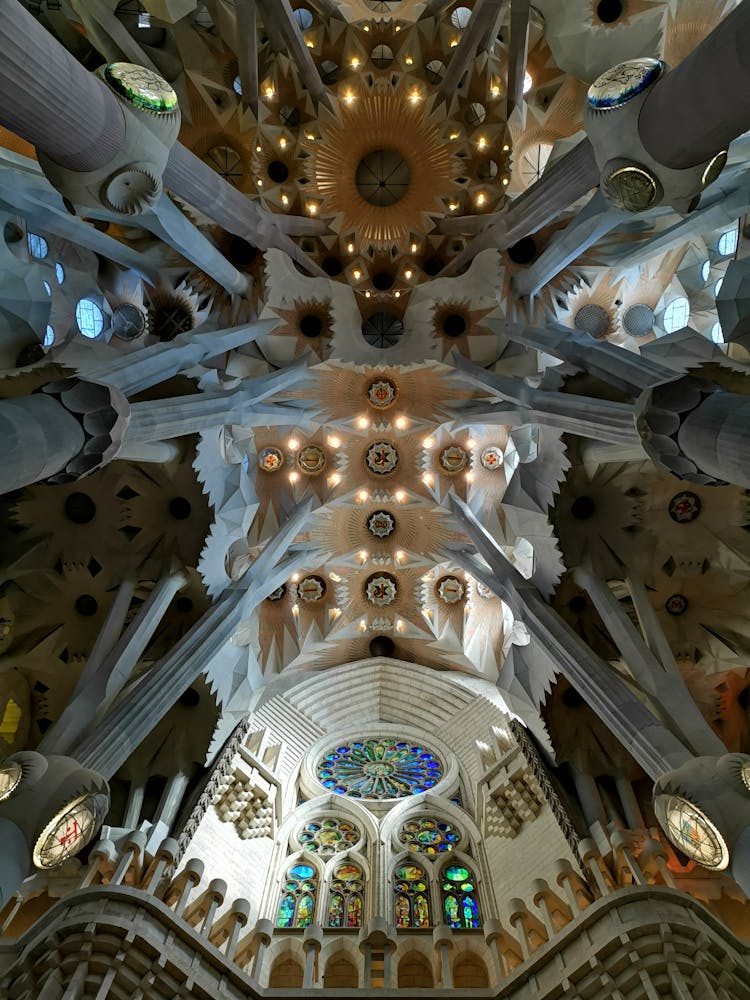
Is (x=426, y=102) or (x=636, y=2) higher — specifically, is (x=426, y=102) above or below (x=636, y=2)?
above

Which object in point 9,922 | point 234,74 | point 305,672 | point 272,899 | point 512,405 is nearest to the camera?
point 9,922

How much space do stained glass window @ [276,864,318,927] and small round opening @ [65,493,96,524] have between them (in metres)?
7.24

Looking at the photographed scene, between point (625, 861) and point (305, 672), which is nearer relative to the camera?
point (625, 861)

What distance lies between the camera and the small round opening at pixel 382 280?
16.2m

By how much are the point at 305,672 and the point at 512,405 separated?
7.60 meters

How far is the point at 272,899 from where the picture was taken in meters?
11.7

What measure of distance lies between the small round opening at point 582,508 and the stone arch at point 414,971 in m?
7.54

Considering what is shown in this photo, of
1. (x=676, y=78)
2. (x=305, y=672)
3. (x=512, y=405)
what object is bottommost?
(x=676, y=78)

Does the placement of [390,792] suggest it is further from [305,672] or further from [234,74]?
[234,74]

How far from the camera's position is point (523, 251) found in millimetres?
14641

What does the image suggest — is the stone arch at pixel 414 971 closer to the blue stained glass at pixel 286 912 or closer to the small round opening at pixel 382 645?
the blue stained glass at pixel 286 912

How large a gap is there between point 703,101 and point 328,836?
12.8 meters

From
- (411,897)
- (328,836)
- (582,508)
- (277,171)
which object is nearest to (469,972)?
(411,897)

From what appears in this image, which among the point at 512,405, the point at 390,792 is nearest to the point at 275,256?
the point at 512,405
